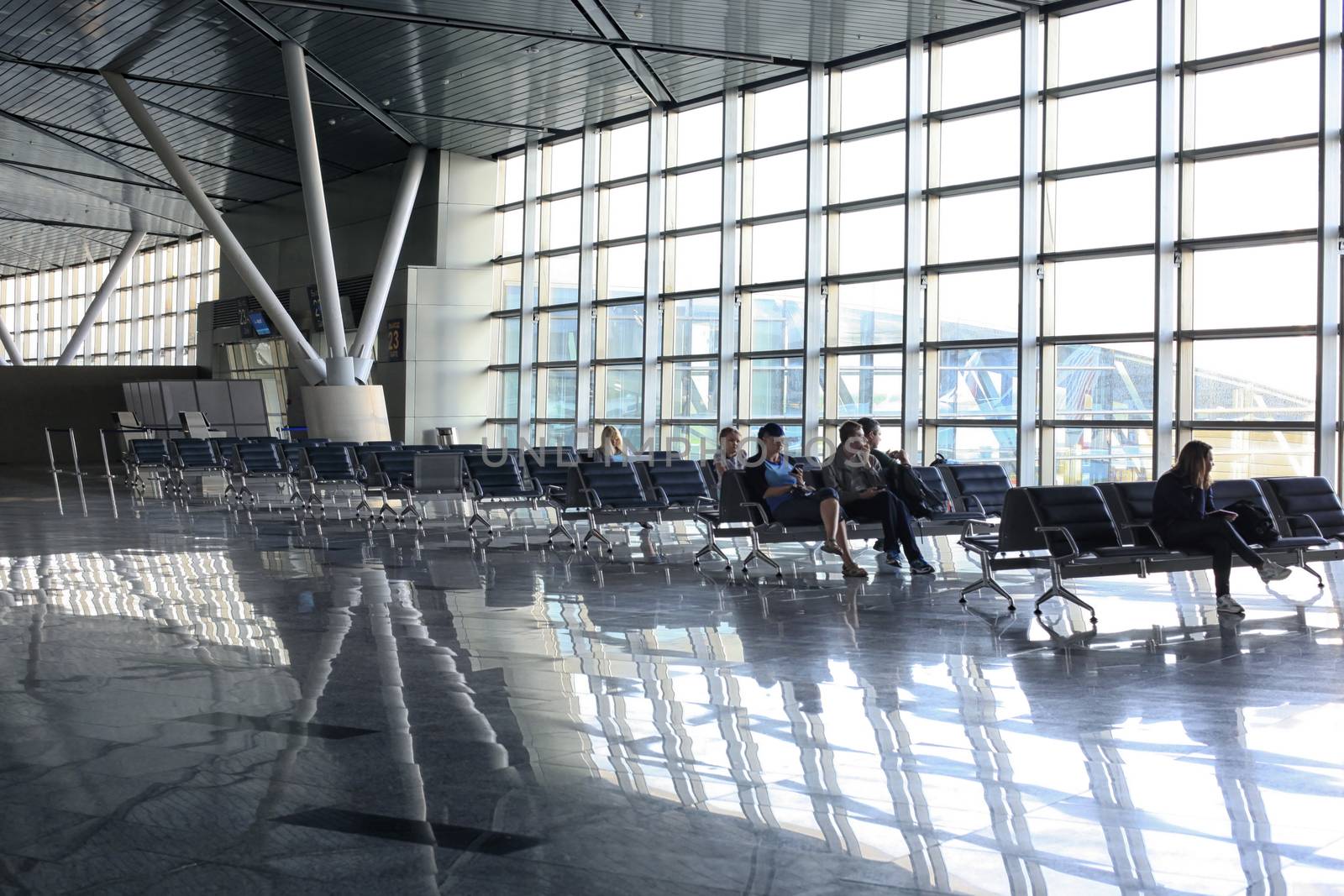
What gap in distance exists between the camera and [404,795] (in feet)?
11.5

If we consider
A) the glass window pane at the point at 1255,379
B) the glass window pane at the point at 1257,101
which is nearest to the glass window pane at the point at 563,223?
the glass window pane at the point at 1257,101

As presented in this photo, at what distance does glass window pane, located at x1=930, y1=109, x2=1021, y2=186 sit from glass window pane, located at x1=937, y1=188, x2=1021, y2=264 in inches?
10.9

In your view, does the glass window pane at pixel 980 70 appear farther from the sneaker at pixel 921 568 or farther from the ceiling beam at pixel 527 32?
the sneaker at pixel 921 568

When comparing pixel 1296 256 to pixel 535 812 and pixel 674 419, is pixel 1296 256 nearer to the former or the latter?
pixel 674 419

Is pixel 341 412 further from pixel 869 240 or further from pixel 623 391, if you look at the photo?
pixel 869 240

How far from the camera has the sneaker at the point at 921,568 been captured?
355 inches

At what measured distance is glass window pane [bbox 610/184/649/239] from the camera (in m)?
22.0

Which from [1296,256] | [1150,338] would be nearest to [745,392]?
[1150,338]

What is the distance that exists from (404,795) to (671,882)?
99 cm

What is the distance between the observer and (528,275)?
2466 centimetres

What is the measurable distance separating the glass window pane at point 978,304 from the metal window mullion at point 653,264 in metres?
5.84

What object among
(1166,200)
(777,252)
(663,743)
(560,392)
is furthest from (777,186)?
(663,743)

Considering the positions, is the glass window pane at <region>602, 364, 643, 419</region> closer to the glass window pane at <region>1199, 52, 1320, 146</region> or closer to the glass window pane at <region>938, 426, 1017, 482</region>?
the glass window pane at <region>938, 426, 1017, 482</region>

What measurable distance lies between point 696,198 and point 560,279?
4.32m
